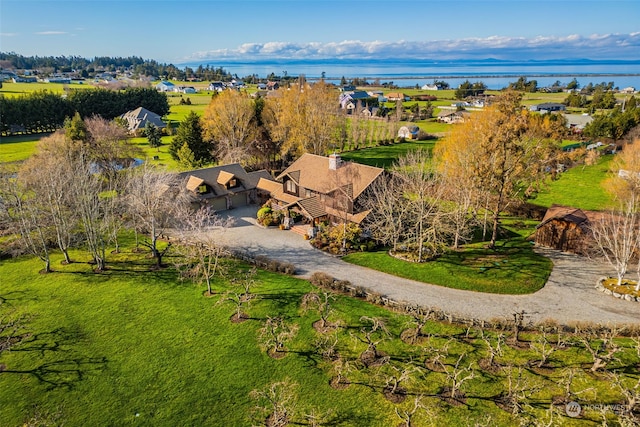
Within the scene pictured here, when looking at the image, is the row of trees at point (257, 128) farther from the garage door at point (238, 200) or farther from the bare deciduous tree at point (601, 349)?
the bare deciduous tree at point (601, 349)

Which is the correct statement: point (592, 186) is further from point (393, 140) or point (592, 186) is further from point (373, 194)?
point (393, 140)

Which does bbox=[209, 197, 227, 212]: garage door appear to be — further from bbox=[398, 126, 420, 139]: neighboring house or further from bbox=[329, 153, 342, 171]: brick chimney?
bbox=[398, 126, 420, 139]: neighboring house

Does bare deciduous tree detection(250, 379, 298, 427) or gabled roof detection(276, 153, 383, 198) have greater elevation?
gabled roof detection(276, 153, 383, 198)

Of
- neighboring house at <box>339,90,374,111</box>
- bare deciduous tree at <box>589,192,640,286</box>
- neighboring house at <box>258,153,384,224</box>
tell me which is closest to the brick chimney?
neighboring house at <box>258,153,384,224</box>

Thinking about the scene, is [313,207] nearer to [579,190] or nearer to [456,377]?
[456,377]

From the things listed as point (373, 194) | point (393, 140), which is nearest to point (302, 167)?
point (373, 194)

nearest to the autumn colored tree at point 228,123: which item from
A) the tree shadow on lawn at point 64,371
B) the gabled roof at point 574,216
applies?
the tree shadow on lawn at point 64,371
